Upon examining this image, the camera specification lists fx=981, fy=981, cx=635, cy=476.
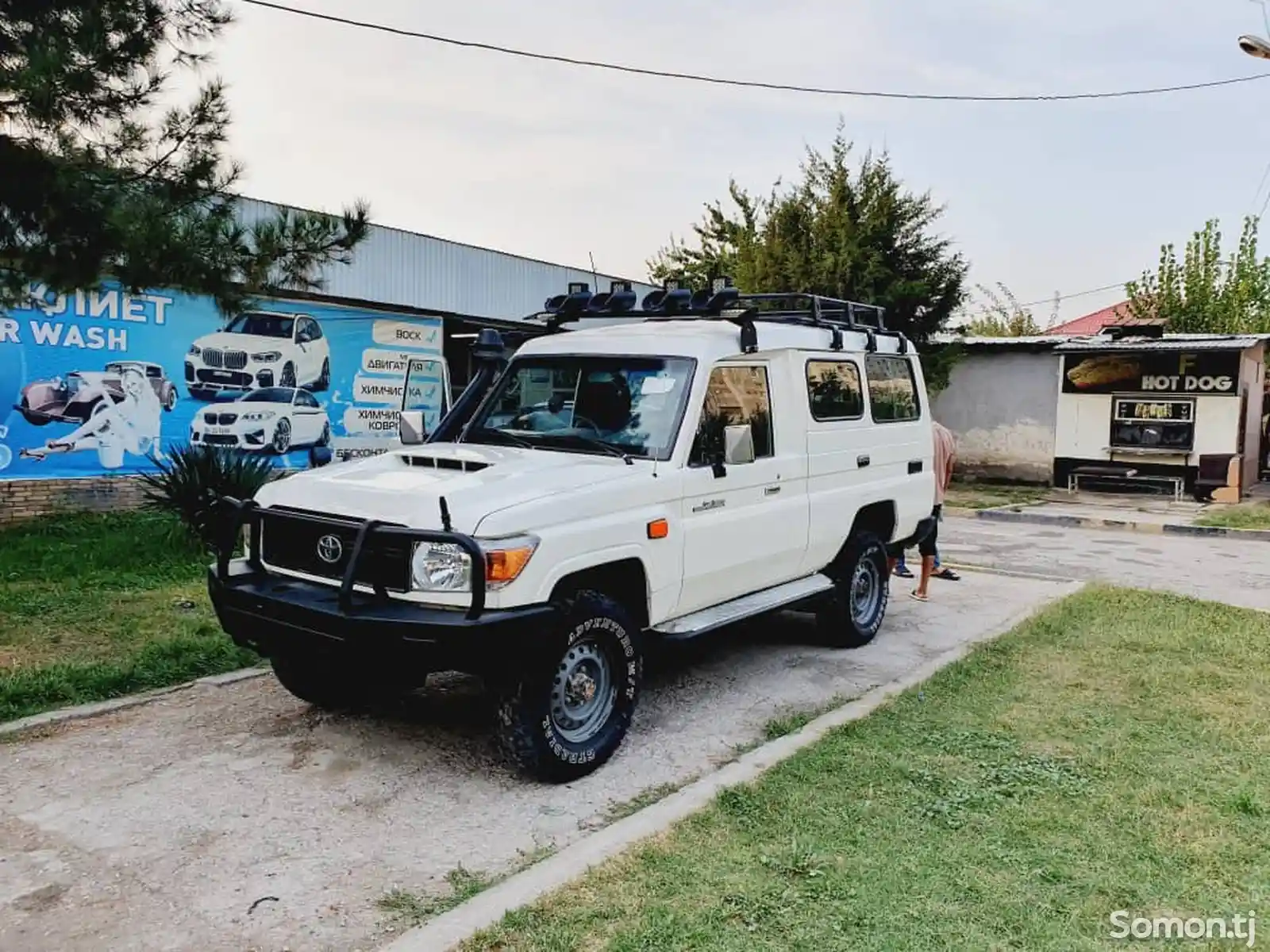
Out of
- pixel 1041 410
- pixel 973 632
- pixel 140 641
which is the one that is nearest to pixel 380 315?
pixel 140 641

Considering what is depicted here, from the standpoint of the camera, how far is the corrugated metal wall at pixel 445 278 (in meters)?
14.5

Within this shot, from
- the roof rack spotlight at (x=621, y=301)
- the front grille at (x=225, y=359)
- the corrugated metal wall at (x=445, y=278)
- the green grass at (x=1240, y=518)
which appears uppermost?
the corrugated metal wall at (x=445, y=278)

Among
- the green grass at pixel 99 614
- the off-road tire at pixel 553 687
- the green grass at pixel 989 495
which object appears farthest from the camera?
the green grass at pixel 989 495

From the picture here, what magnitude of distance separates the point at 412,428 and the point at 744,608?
89.9 inches

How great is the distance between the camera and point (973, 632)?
25.6ft

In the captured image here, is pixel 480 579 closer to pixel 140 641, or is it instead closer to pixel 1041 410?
pixel 140 641

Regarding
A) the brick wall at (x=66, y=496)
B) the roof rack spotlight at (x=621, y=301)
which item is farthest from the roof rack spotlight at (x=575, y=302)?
the brick wall at (x=66, y=496)

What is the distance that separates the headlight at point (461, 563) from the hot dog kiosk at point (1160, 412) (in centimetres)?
1767

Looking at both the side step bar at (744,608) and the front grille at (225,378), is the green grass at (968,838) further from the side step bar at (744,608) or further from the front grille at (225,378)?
the front grille at (225,378)

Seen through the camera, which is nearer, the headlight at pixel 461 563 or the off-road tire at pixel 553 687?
the headlight at pixel 461 563

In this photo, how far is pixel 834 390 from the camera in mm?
6848

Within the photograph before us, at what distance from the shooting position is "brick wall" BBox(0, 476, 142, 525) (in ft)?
35.2

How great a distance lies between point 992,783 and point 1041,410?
17703 mm

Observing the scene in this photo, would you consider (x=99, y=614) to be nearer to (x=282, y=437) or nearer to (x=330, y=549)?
(x=330, y=549)
